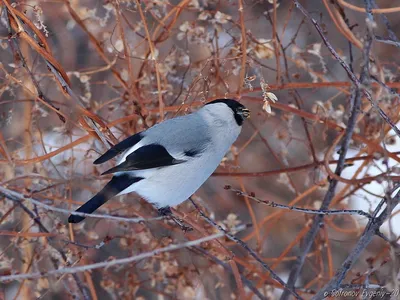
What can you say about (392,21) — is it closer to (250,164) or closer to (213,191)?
(250,164)

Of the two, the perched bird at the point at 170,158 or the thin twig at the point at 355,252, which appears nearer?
the thin twig at the point at 355,252

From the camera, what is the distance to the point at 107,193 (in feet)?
6.27

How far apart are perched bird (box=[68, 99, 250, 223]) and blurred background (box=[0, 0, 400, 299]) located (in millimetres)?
86

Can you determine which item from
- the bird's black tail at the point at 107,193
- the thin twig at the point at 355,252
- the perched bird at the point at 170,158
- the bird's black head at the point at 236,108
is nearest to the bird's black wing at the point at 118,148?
the perched bird at the point at 170,158

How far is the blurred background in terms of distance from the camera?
1.91 meters

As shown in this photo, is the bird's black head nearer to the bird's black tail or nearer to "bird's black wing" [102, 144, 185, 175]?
"bird's black wing" [102, 144, 185, 175]

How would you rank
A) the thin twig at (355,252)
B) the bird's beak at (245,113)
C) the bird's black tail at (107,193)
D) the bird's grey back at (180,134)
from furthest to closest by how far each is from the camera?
the bird's beak at (245,113)
the bird's grey back at (180,134)
the bird's black tail at (107,193)
the thin twig at (355,252)

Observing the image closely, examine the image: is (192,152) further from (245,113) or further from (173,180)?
(245,113)

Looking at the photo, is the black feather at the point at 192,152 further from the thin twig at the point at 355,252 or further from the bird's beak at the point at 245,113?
the thin twig at the point at 355,252

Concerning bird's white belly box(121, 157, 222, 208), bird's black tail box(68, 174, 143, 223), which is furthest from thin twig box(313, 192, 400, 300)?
bird's black tail box(68, 174, 143, 223)

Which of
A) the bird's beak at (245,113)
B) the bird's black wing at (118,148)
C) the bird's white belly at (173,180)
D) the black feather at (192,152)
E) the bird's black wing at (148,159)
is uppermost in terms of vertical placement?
the bird's black wing at (118,148)

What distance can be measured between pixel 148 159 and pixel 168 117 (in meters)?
0.75

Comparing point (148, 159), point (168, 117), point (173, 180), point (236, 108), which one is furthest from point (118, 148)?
point (168, 117)

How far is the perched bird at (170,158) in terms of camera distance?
194 centimetres
